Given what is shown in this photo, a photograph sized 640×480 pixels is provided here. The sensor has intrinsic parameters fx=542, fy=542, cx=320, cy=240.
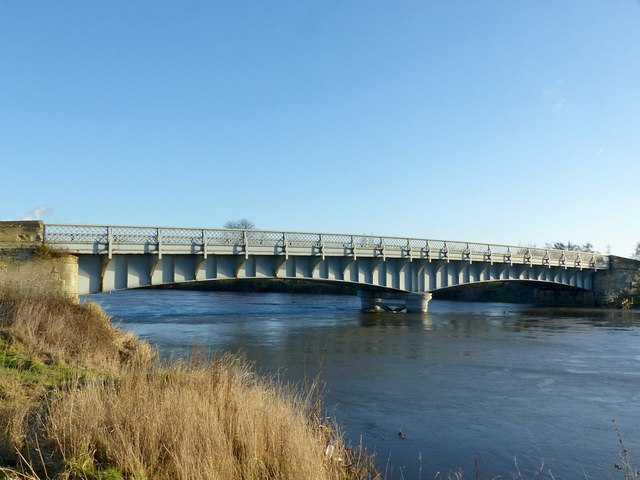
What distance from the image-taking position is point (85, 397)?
696 centimetres

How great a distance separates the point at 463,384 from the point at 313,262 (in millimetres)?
22826

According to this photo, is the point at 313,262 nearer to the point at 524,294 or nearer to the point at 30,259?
the point at 30,259

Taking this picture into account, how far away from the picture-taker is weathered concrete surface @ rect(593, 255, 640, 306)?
61.0 metres

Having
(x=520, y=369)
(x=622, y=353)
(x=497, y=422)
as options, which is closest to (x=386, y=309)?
(x=622, y=353)

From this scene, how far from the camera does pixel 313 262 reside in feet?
129

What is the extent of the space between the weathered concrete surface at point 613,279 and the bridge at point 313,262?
1.14 metres

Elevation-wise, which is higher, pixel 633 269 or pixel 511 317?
pixel 633 269

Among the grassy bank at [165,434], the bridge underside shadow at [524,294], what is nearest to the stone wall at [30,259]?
the grassy bank at [165,434]

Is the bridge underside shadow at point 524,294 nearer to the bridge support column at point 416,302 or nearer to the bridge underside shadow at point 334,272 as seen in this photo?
the bridge underside shadow at point 334,272

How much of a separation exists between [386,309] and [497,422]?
36.8 m

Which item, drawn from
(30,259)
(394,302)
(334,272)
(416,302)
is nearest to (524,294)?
(394,302)

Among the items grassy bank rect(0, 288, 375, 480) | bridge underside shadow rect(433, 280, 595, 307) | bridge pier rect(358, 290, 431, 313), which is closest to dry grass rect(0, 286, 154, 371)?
grassy bank rect(0, 288, 375, 480)

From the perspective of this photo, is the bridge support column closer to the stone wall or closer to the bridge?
the bridge

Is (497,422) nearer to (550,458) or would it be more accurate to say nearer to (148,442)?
(550,458)
